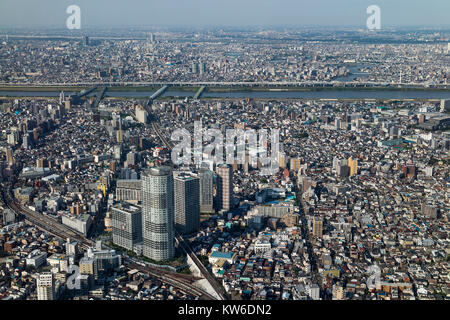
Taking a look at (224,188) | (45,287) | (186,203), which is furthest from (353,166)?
(45,287)

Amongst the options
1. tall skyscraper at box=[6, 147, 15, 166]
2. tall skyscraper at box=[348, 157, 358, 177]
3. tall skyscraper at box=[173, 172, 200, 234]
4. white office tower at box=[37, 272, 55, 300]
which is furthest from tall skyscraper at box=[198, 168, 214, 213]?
tall skyscraper at box=[6, 147, 15, 166]

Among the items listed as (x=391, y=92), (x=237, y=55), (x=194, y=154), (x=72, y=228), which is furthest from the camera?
(x=237, y=55)

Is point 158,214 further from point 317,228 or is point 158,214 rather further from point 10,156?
point 10,156

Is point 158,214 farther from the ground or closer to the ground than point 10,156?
closer to the ground

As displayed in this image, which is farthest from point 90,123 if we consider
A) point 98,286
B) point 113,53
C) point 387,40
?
point 387,40

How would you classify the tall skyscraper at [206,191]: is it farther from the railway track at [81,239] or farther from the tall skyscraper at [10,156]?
the tall skyscraper at [10,156]
